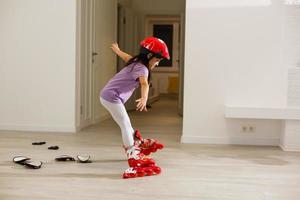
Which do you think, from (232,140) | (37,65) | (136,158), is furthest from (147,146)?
(37,65)

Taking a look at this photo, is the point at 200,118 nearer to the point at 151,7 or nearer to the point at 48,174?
the point at 48,174

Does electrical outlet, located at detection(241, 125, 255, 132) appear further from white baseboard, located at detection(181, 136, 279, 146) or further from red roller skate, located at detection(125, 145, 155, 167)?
red roller skate, located at detection(125, 145, 155, 167)

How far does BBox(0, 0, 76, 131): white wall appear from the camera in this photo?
16.7 ft

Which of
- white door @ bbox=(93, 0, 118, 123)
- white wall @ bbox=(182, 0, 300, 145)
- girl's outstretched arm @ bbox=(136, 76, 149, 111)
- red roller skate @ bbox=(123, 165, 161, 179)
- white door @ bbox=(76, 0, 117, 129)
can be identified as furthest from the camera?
white door @ bbox=(93, 0, 118, 123)

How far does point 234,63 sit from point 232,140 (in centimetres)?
90

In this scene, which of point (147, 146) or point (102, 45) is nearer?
point (147, 146)

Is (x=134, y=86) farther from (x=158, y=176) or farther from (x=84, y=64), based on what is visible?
(x=84, y=64)

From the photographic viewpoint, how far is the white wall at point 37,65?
5090mm

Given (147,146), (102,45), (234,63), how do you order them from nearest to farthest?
(147,146), (234,63), (102,45)

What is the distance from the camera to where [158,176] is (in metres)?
3.07

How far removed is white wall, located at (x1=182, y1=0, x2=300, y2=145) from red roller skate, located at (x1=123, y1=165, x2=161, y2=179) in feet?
4.99

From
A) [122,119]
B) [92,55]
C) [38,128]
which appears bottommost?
[38,128]

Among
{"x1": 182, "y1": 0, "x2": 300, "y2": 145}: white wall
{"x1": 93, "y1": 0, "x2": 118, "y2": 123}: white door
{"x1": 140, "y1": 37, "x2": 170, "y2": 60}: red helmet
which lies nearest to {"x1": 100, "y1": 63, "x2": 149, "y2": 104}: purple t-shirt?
{"x1": 140, "y1": 37, "x2": 170, "y2": 60}: red helmet

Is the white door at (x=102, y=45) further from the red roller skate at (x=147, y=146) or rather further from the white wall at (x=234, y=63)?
the red roller skate at (x=147, y=146)
